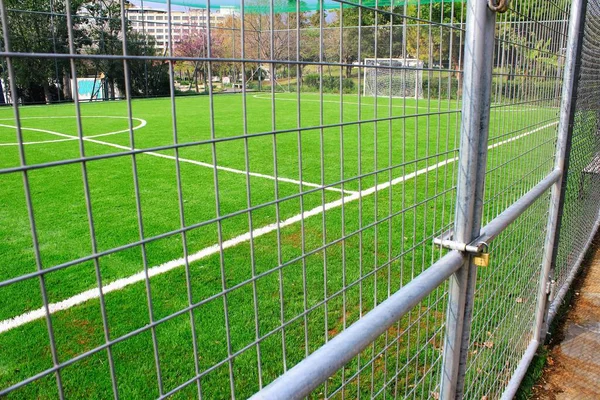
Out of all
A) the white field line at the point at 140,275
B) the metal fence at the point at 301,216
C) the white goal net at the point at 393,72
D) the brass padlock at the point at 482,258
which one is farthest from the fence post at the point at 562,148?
the brass padlock at the point at 482,258

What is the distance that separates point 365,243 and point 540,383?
215 centimetres

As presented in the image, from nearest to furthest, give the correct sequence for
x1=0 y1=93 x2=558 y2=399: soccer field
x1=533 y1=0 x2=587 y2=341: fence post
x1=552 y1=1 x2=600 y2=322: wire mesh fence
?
x1=0 y1=93 x2=558 y2=399: soccer field
x1=533 y1=0 x2=587 y2=341: fence post
x1=552 y1=1 x2=600 y2=322: wire mesh fence

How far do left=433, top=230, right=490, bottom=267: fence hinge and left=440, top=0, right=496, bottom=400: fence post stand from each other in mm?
23

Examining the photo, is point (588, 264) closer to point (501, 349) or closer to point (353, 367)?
point (501, 349)

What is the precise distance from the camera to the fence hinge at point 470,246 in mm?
1703

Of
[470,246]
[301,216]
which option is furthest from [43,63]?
[470,246]

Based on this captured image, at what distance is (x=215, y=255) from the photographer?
459 centimetres

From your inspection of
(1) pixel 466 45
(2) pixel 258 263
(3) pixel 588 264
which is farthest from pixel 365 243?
(1) pixel 466 45

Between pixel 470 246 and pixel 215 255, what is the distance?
3.17 meters

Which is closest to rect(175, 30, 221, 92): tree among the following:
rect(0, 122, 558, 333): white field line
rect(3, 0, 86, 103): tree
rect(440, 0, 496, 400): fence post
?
rect(3, 0, 86, 103): tree

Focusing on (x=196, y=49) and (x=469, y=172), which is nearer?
(x=196, y=49)

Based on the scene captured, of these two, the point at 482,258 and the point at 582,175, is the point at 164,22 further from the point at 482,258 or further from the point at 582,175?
the point at 582,175

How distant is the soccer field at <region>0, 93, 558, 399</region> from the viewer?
113 centimetres

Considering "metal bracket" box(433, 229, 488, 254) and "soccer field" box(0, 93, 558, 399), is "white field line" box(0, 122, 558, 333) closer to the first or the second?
"soccer field" box(0, 93, 558, 399)
